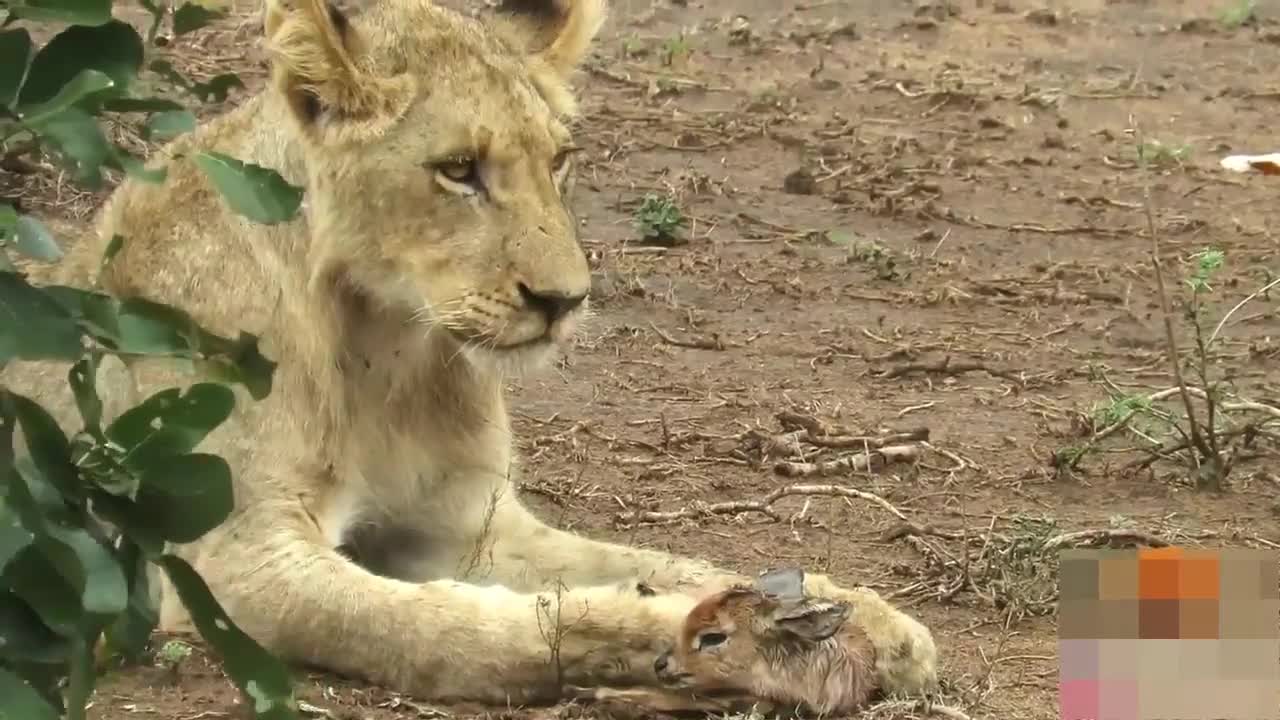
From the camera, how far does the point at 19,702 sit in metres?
2.24

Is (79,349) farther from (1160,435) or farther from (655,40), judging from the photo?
(655,40)

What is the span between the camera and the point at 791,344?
6.85 metres

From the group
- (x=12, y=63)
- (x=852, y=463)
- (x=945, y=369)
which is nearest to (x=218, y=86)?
(x=12, y=63)

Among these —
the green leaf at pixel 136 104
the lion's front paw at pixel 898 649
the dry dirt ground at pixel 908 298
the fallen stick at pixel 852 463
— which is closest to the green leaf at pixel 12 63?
the green leaf at pixel 136 104

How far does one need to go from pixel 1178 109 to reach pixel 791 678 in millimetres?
7217

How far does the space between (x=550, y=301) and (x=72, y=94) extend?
1.89 metres

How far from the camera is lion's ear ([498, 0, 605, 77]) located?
4699 mm

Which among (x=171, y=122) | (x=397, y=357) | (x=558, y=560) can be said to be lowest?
(x=558, y=560)

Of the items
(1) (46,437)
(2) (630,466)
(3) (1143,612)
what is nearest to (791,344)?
(2) (630,466)

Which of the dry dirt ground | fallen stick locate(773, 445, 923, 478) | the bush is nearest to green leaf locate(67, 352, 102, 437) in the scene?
the bush

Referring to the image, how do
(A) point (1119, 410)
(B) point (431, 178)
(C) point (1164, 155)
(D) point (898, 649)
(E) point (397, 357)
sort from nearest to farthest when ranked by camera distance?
(D) point (898, 649), (B) point (431, 178), (E) point (397, 357), (A) point (1119, 410), (C) point (1164, 155)

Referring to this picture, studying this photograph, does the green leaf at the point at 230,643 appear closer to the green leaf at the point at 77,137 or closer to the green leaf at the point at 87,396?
the green leaf at the point at 87,396

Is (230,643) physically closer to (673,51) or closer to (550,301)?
(550,301)

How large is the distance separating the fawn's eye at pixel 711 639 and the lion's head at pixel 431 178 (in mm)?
745
